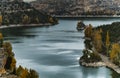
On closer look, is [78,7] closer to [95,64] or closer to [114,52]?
[95,64]

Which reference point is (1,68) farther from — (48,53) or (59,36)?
(59,36)

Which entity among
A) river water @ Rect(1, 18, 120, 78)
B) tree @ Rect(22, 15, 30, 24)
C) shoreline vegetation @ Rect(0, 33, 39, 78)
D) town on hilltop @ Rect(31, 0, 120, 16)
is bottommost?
town on hilltop @ Rect(31, 0, 120, 16)

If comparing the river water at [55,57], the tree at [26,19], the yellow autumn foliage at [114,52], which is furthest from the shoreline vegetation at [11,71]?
the tree at [26,19]

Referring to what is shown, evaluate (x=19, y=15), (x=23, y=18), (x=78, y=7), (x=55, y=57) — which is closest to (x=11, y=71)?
(x=55, y=57)

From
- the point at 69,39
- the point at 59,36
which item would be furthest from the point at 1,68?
the point at 59,36

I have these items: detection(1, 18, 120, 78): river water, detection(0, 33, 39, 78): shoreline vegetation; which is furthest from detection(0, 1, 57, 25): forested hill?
detection(0, 33, 39, 78): shoreline vegetation

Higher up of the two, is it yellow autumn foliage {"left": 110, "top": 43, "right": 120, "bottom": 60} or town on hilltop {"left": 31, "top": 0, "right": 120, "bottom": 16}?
yellow autumn foliage {"left": 110, "top": 43, "right": 120, "bottom": 60}

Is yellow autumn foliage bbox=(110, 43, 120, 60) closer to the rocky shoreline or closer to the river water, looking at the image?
the rocky shoreline
